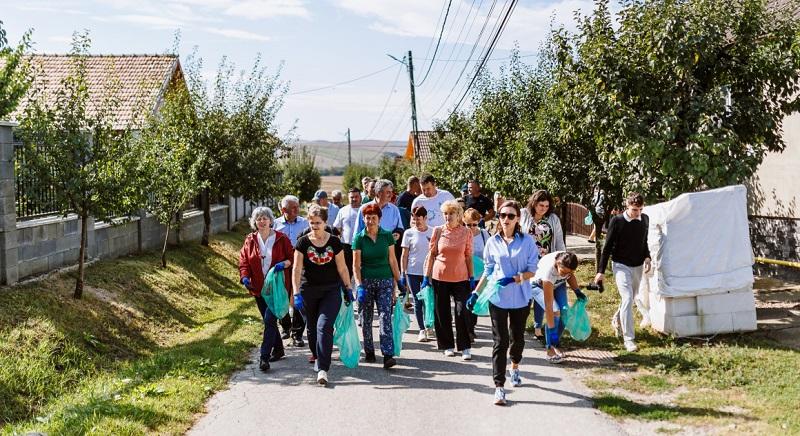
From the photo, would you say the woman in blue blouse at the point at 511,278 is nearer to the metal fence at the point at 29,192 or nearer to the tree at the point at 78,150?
the tree at the point at 78,150

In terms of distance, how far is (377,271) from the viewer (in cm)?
818

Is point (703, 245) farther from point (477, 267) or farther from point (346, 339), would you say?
point (346, 339)

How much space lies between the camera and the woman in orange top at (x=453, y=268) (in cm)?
829

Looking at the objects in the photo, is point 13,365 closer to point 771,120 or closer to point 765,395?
point 765,395

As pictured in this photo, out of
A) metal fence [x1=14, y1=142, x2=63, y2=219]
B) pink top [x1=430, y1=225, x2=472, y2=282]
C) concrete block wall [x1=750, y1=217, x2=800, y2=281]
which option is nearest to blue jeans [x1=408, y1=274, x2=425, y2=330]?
pink top [x1=430, y1=225, x2=472, y2=282]

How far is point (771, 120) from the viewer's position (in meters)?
9.84

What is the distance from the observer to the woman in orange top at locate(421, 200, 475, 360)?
27.2 ft

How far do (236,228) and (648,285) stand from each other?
19606 mm

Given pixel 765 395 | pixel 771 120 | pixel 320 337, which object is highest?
pixel 771 120

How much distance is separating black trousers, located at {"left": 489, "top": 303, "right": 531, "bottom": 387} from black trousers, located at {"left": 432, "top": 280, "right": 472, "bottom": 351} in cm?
121

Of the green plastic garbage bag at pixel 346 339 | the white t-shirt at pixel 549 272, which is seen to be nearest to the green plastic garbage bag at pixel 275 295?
the green plastic garbage bag at pixel 346 339

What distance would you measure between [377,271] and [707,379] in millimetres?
3445

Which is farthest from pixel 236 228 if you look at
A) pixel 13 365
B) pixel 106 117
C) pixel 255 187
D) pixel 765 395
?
pixel 765 395

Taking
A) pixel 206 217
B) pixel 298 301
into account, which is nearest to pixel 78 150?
pixel 298 301
